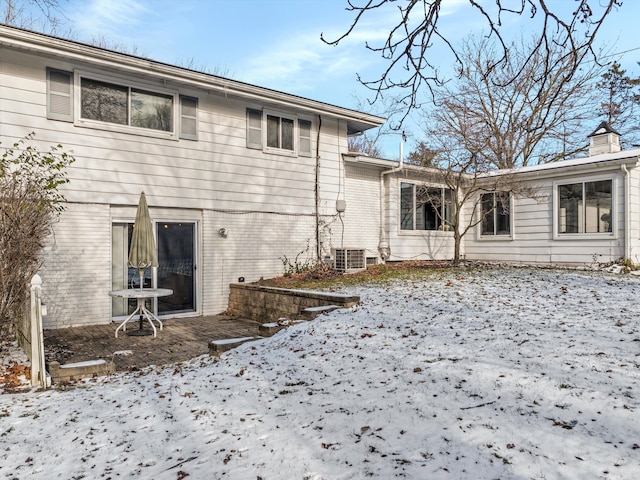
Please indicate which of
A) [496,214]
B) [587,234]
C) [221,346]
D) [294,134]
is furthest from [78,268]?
[587,234]

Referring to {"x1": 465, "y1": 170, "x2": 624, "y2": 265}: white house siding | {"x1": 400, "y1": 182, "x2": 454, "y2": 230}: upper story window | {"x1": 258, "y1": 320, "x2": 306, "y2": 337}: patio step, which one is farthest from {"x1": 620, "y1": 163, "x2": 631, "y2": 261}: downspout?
{"x1": 258, "y1": 320, "x2": 306, "y2": 337}: patio step

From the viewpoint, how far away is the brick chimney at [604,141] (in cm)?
1336

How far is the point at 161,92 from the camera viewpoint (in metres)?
9.08

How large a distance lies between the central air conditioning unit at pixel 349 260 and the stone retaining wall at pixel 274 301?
108 inches

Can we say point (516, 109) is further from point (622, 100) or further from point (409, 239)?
point (409, 239)

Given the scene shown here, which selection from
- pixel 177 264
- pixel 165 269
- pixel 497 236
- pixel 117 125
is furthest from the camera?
pixel 497 236

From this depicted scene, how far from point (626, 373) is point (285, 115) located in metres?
9.02

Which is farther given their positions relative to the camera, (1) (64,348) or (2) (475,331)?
(1) (64,348)

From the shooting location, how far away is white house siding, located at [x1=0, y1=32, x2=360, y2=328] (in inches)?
306

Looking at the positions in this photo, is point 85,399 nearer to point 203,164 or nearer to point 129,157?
point 129,157

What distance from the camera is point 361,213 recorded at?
12547 mm

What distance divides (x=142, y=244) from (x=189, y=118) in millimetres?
3338

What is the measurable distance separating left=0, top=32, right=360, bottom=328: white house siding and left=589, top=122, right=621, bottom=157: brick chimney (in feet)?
26.3

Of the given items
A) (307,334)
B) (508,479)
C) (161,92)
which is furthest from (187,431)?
(161,92)
